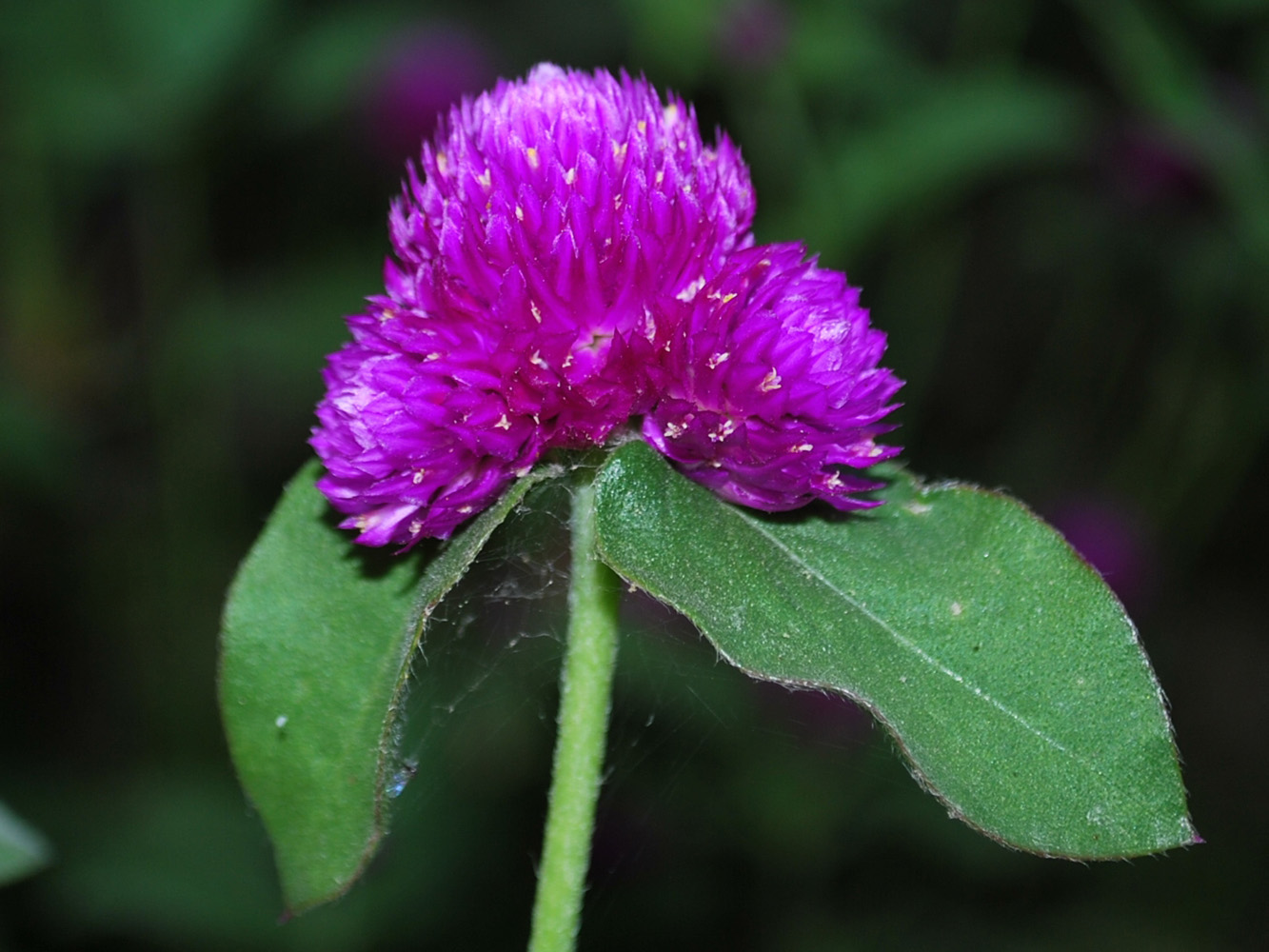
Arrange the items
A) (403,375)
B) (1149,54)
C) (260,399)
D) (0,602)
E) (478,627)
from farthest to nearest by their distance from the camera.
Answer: (260,399)
(0,602)
(1149,54)
(478,627)
(403,375)

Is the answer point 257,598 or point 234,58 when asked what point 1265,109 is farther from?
point 257,598

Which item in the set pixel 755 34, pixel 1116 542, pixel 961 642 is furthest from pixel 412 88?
pixel 961 642

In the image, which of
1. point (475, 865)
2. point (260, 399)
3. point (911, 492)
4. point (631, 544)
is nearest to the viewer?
point (631, 544)

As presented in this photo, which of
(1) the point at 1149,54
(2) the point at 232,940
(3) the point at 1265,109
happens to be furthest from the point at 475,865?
(3) the point at 1265,109

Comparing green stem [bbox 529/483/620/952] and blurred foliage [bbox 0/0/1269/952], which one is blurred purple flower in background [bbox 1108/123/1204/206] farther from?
green stem [bbox 529/483/620/952]

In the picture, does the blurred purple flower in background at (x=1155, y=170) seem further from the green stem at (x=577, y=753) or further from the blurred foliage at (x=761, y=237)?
the green stem at (x=577, y=753)

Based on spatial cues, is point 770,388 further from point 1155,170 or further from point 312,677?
point 1155,170

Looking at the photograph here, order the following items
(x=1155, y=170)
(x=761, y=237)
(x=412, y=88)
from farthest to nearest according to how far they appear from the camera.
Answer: (x=412, y=88), (x=1155, y=170), (x=761, y=237)

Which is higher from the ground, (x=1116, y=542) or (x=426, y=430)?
(x=426, y=430)
